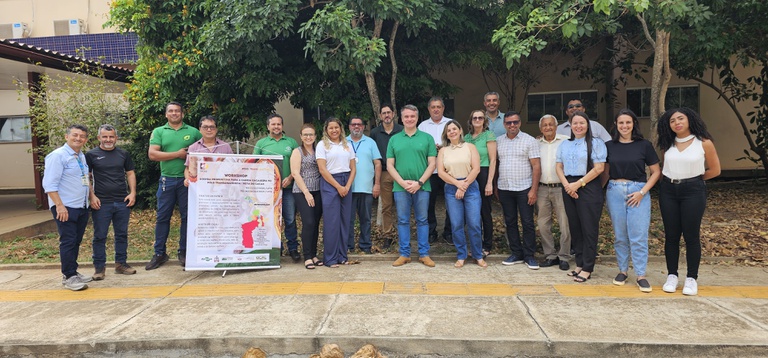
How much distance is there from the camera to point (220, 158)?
583 cm

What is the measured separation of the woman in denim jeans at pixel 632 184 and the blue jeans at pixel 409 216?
2.10m

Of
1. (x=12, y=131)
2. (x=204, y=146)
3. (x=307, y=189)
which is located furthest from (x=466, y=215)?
(x=12, y=131)

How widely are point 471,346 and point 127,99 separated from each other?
941cm

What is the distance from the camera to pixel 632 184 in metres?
4.99

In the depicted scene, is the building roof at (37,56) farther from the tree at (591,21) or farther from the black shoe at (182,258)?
the tree at (591,21)

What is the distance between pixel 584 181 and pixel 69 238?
225 inches

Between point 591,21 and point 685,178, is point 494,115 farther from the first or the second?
point 685,178

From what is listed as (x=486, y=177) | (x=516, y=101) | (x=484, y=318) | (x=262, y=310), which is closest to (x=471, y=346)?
(x=484, y=318)

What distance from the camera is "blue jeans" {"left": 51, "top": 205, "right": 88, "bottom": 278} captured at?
214 inches

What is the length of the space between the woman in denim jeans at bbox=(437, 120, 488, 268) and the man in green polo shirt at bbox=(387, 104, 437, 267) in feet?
0.63

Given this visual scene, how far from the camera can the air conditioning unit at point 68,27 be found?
19.7 m

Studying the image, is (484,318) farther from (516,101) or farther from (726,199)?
(516,101)

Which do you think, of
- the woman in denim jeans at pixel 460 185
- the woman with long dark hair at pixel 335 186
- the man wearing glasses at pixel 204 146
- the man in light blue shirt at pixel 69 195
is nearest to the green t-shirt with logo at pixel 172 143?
the man wearing glasses at pixel 204 146

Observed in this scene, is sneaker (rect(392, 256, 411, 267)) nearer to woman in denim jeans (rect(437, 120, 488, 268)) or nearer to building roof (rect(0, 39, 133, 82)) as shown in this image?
woman in denim jeans (rect(437, 120, 488, 268))
